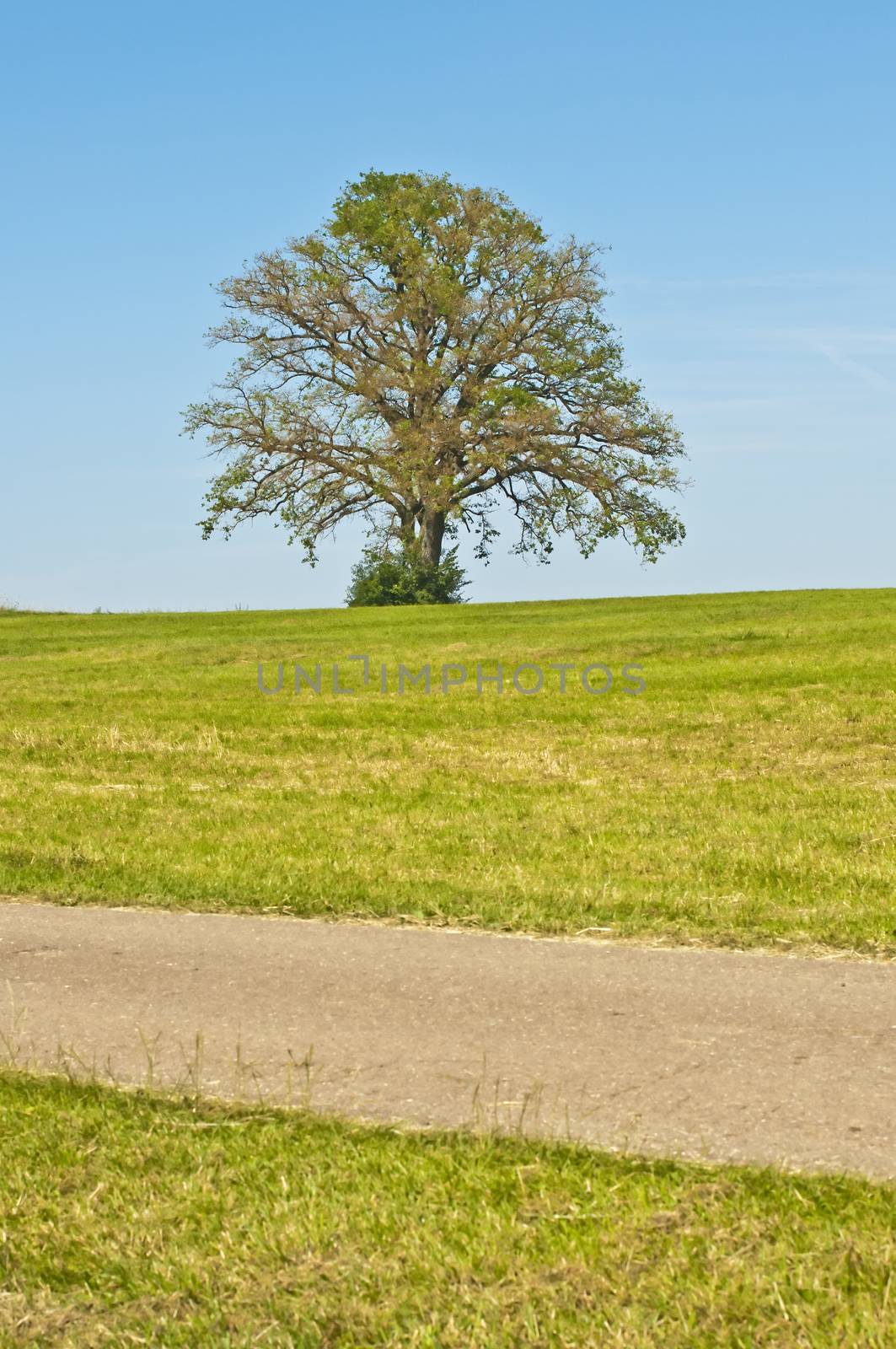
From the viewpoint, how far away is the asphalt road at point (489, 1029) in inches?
213

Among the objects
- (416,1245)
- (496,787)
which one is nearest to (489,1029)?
(416,1245)

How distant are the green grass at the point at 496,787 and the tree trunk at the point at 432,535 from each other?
15948 mm

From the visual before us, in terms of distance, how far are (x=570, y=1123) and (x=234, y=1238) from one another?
4.71 feet

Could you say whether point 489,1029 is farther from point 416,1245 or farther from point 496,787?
point 496,787

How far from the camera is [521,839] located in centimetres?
1123

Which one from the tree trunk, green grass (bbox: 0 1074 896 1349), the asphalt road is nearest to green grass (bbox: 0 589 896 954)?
the asphalt road

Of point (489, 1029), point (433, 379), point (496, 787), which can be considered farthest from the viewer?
point (433, 379)

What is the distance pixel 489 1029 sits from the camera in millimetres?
6445

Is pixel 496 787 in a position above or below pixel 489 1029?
above

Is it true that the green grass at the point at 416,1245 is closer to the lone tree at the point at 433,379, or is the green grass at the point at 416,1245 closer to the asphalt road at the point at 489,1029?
the asphalt road at the point at 489,1029

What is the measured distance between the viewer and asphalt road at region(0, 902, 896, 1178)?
542 centimetres

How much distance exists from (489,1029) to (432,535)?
38.5 meters

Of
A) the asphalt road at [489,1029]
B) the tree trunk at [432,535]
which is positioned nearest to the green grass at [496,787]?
the asphalt road at [489,1029]

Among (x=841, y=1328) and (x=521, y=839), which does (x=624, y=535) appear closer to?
(x=521, y=839)
